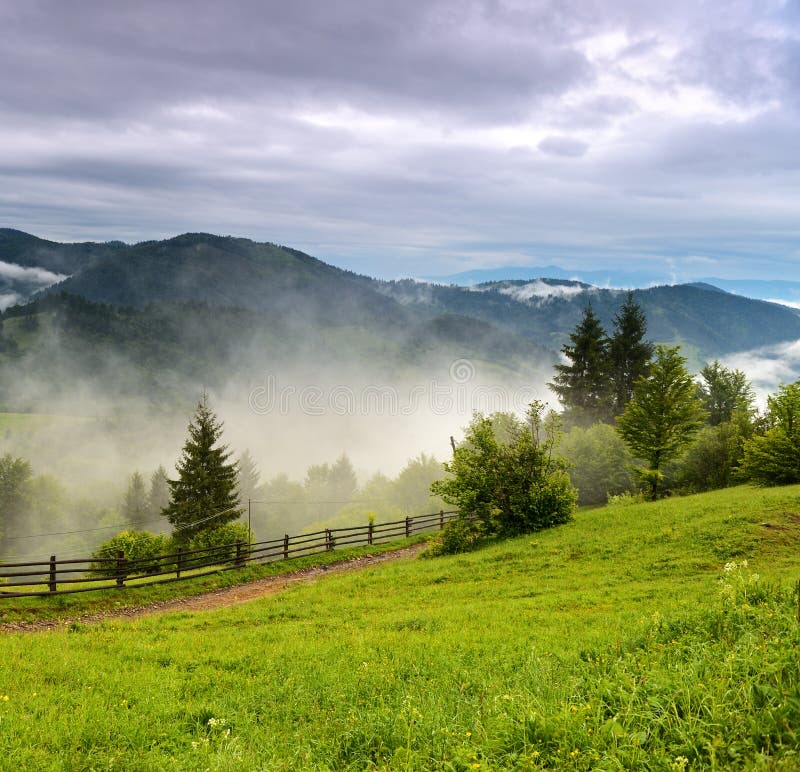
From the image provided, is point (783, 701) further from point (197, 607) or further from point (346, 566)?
point (346, 566)

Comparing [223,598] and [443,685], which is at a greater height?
[443,685]

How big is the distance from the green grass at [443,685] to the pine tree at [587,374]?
205 ft

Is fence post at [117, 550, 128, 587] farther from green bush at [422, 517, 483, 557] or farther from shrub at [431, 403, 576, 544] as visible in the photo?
shrub at [431, 403, 576, 544]

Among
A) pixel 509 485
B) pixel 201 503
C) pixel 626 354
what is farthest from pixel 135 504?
pixel 509 485

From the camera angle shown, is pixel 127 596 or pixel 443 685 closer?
pixel 443 685

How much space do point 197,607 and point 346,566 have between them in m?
9.93

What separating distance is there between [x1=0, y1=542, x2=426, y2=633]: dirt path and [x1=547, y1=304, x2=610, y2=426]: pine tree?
53226 millimetres

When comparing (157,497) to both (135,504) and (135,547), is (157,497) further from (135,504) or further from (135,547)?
(135,547)

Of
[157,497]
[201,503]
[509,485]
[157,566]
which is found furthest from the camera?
[157,497]

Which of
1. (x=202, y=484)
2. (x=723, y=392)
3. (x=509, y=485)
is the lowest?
(x=202, y=484)

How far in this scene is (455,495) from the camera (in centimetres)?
3095

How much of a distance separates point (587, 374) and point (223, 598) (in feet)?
220

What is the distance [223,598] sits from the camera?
80.1 ft

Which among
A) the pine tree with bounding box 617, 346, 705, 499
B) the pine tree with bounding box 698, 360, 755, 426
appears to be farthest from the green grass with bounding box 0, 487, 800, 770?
the pine tree with bounding box 698, 360, 755, 426
